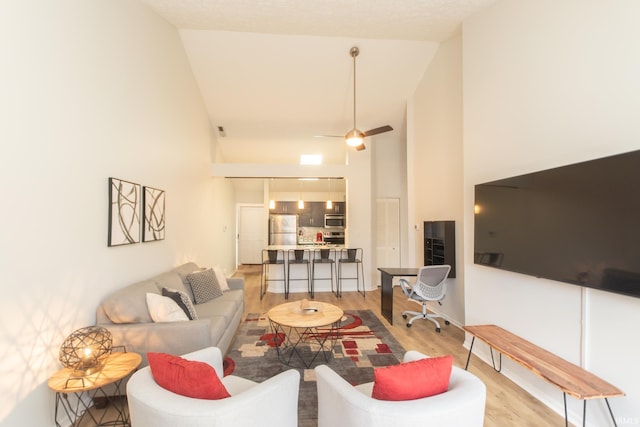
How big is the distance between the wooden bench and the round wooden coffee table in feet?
4.60

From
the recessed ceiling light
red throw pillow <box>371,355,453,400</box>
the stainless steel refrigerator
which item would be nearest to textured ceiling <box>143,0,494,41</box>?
the recessed ceiling light

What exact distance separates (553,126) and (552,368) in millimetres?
1815

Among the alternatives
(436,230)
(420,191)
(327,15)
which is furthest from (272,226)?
(327,15)

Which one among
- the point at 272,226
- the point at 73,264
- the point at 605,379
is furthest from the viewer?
the point at 272,226

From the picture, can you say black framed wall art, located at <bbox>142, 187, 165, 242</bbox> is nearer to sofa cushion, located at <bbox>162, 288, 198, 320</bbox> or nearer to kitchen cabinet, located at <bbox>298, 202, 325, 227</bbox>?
sofa cushion, located at <bbox>162, 288, 198, 320</bbox>

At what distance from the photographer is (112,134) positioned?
2709 millimetres

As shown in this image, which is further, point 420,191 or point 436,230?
point 420,191

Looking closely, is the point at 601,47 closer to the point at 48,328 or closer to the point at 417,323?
the point at 417,323

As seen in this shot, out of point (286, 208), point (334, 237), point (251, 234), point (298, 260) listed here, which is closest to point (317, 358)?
point (298, 260)

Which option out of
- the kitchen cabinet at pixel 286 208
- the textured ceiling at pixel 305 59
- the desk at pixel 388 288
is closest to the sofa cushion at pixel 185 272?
the desk at pixel 388 288

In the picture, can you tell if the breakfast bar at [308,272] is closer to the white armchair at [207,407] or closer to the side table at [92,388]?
the side table at [92,388]

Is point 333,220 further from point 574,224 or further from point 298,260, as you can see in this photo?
point 574,224

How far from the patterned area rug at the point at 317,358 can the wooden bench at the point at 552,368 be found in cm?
103

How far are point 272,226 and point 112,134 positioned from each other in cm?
617
